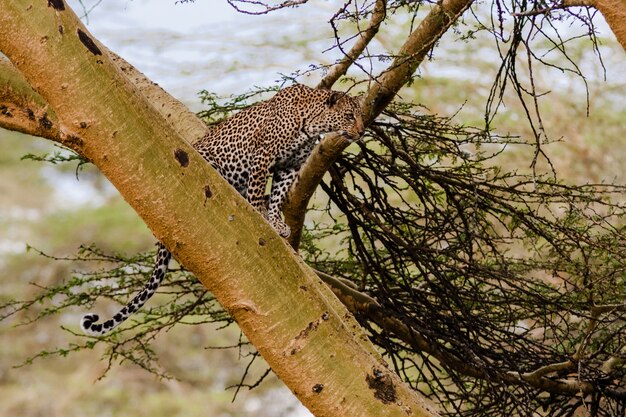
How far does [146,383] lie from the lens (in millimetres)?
20719

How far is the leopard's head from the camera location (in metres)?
5.48

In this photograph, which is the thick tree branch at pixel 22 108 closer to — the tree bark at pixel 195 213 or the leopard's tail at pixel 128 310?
the tree bark at pixel 195 213

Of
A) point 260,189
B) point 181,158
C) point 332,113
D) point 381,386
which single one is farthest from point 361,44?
point 381,386

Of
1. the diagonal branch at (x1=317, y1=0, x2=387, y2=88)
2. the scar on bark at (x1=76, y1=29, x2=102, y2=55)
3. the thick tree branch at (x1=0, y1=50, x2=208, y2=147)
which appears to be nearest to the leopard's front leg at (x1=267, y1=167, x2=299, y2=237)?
the diagonal branch at (x1=317, y1=0, x2=387, y2=88)

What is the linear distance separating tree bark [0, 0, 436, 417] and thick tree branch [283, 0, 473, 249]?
0.90 metres

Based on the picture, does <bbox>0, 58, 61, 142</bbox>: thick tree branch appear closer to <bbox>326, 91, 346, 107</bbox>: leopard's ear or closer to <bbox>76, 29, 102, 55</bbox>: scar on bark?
<bbox>76, 29, 102, 55</bbox>: scar on bark

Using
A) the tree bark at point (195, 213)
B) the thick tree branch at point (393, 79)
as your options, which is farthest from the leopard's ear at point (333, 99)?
the tree bark at point (195, 213)

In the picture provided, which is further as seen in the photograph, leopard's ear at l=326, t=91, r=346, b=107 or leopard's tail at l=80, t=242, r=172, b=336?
leopard's ear at l=326, t=91, r=346, b=107

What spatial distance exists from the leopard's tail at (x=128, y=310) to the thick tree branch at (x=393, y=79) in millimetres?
718

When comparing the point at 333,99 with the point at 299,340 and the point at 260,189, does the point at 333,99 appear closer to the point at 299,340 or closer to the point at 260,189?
the point at 260,189

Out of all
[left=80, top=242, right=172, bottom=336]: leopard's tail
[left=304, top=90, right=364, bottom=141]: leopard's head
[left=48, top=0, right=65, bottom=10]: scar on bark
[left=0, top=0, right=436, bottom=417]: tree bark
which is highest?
[left=304, top=90, right=364, bottom=141]: leopard's head

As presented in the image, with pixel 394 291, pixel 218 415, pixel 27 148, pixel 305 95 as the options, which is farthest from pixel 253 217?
pixel 27 148

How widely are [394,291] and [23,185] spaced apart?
18578 mm

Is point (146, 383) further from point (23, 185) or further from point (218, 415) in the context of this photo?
point (23, 185)
